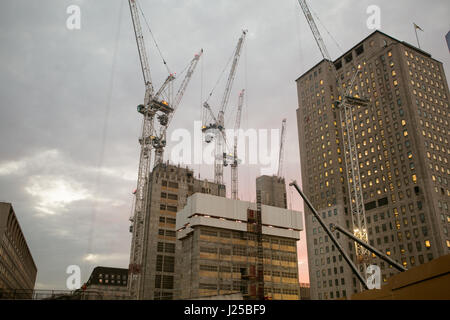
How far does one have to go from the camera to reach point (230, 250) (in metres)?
128

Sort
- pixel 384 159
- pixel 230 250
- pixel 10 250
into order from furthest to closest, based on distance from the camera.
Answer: pixel 384 159 < pixel 230 250 < pixel 10 250

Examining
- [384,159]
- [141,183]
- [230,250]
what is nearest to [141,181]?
[141,183]

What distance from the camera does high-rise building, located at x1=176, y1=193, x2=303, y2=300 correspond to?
120812mm

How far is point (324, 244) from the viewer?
157875 millimetres

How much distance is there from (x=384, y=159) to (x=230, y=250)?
7709cm

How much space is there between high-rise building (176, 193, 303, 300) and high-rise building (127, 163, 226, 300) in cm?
2239

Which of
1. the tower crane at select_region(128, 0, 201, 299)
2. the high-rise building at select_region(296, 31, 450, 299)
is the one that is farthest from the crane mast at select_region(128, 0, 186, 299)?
the high-rise building at select_region(296, 31, 450, 299)

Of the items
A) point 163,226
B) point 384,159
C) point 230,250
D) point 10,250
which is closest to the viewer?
point 10,250

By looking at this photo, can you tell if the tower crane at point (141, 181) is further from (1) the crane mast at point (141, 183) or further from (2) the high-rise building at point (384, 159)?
(2) the high-rise building at point (384, 159)

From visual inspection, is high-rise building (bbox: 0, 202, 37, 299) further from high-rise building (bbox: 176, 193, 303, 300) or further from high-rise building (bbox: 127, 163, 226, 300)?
high-rise building (bbox: 176, 193, 303, 300)

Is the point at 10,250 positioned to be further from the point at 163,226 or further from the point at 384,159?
the point at 384,159

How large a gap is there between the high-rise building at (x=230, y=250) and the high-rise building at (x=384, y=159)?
82.0ft

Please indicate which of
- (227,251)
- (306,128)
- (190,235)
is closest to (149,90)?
(190,235)
